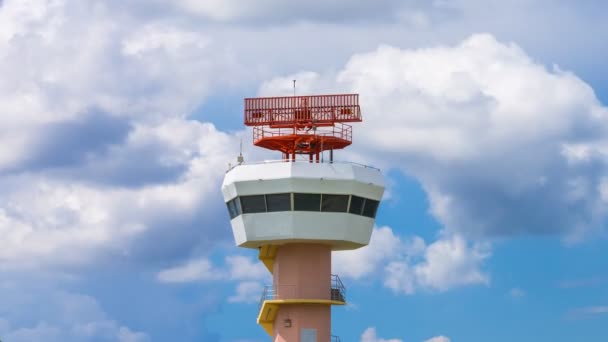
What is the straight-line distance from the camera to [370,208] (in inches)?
4934

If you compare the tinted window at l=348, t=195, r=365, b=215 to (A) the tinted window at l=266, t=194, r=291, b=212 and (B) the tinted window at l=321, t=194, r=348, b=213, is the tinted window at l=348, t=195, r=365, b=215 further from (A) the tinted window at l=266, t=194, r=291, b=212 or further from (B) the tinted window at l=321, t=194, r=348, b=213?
(A) the tinted window at l=266, t=194, r=291, b=212

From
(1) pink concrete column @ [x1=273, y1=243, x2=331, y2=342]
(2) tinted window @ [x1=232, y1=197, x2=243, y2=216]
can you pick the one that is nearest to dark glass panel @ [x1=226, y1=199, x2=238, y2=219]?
(2) tinted window @ [x1=232, y1=197, x2=243, y2=216]

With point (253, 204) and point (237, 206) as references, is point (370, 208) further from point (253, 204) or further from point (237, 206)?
point (237, 206)

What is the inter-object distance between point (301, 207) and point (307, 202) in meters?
0.57

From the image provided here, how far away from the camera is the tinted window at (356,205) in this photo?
404 ft

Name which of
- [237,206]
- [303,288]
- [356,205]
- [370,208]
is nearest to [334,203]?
[356,205]

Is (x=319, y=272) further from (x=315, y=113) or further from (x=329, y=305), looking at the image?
(x=315, y=113)

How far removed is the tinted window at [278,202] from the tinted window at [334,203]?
8.42ft

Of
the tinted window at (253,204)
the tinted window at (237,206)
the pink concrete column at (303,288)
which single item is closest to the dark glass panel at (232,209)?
the tinted window at (237,206)

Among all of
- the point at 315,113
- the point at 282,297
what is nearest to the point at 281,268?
the point at 282,297

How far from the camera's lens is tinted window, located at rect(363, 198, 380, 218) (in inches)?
4907

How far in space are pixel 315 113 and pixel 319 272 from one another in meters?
12.1

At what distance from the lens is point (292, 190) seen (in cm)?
12181

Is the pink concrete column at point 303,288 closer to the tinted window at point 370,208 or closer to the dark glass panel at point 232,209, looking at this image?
the tinted window at point 370,208
